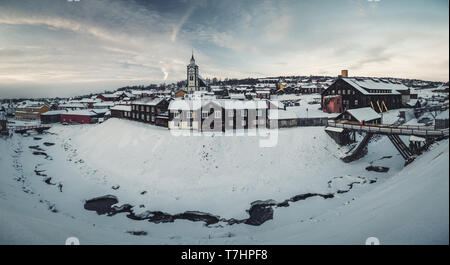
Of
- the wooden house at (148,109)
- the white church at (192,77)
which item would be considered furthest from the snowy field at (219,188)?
the white church at (192,77)

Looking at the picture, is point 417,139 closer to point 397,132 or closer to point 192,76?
point 397,132

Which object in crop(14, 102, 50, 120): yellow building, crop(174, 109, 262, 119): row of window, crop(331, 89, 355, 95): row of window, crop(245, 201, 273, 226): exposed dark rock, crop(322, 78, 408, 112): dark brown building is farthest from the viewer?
crop(14, 102, 50, 120): yellow building

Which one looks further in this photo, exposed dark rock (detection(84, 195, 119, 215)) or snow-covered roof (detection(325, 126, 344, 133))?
snow-covered roof (detection(325, 126, 344, 133))

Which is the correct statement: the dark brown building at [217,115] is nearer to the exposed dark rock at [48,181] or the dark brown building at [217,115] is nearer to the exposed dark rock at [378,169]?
the exposed dark rock at [378,169]

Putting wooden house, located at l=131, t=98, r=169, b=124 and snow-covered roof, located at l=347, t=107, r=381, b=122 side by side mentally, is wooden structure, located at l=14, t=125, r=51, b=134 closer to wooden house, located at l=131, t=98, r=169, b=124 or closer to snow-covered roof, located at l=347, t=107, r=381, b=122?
wooden house, located at l=131, t=98, r=169, b=124

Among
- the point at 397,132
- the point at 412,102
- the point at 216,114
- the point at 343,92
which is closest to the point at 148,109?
the point at 216,114

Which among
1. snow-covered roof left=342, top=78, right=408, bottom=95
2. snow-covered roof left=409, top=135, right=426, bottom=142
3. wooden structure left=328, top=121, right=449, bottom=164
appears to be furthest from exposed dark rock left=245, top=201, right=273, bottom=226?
snow-covered roof left=342, top=78, right=408, bottom=95
